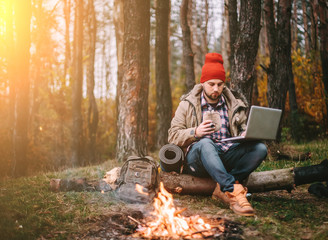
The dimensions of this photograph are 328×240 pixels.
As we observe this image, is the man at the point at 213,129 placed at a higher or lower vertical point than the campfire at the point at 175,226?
higher

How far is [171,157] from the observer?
4527 mm

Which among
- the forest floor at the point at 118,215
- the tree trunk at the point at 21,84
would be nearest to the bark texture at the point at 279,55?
the forest floor at the point at 118,215

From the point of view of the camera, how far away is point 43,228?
11.2 feet

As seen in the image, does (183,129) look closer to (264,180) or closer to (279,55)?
(264,180)

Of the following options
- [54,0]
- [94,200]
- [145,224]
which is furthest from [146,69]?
[54,0]

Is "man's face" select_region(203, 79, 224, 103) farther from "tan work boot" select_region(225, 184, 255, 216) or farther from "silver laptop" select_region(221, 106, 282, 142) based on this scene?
"tan work boot" select_region(225, 184, 255, 216)

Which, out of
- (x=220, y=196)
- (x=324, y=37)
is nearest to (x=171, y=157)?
(x=220, y=196)

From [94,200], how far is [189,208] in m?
1.40

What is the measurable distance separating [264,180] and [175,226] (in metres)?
1.80

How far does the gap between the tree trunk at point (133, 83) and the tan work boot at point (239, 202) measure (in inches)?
160

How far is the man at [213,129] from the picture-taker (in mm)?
4082

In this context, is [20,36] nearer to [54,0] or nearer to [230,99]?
[230,99]

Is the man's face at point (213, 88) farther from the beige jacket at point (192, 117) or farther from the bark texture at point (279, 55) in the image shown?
the bark texture at point (279, 55)

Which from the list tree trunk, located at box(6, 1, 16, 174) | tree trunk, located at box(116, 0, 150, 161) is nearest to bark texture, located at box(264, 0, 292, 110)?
tree trunk, located at box(116, 0, 150, 161)
